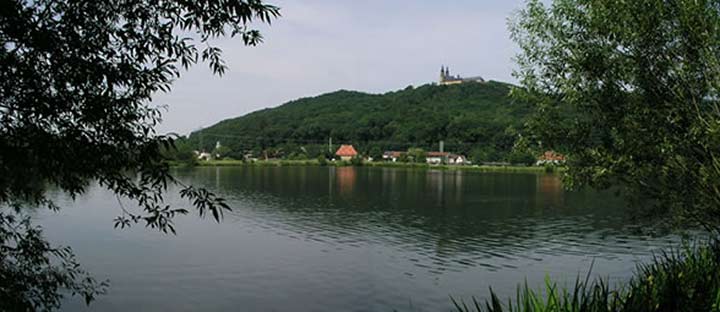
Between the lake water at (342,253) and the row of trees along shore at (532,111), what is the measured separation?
114 inches

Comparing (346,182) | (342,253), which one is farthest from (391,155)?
(342,253)

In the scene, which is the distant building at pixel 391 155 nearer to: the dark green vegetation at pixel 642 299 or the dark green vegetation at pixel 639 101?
the dark green vegetation at pixel 639 101

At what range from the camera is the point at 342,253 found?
24.8m

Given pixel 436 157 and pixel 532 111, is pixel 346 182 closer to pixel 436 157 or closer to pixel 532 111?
pixel 532 111

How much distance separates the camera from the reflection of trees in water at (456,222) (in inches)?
1037

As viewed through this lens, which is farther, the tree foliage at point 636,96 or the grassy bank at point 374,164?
the grassy bank at point 374,164

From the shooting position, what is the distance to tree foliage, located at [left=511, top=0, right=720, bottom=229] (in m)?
11.1

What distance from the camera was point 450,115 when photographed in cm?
16775

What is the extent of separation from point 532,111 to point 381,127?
160 m

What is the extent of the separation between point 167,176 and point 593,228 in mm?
32491

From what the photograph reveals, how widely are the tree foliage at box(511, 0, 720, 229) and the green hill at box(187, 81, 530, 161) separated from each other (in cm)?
12529

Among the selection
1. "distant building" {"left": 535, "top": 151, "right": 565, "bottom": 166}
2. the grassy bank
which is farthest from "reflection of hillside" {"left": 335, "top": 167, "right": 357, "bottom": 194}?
"distant building" {"left": 535, "top": 151, "right": 565, "bottom": 166}

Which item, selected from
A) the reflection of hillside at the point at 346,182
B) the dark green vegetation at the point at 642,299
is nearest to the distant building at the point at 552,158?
the dark green vegetation at the point at 642,299

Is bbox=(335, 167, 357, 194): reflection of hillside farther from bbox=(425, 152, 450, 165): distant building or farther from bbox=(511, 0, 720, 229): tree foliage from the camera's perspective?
bbox=(425, 152, 450, 165): distant building
